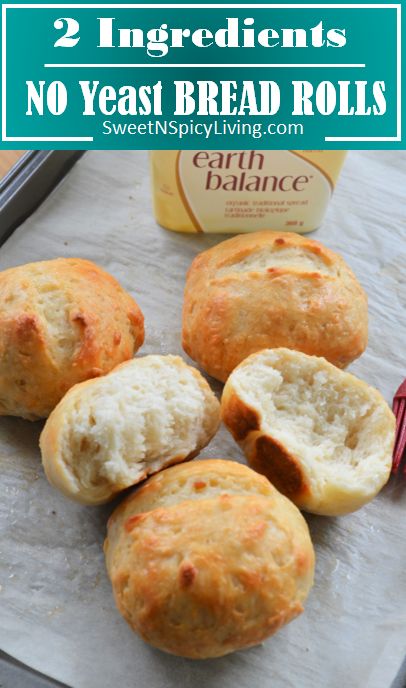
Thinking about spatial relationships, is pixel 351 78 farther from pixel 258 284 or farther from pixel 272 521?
pixel 272 521

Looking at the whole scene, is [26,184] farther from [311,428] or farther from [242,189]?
[311,428]

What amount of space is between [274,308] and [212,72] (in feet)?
2.26

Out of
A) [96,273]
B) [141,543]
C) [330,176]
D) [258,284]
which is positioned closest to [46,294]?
[96,273]

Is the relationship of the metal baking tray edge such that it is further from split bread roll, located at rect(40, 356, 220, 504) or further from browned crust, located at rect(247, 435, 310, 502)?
browned crust, located at rect(247, 435, 310, 502)

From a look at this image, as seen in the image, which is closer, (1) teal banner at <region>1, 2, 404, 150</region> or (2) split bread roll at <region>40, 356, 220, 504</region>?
(2) split bread roll at <region>40, 356, 220, 504</region>

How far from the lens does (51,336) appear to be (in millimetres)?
1820

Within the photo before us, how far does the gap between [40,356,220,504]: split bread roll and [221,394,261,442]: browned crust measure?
3 centimetres

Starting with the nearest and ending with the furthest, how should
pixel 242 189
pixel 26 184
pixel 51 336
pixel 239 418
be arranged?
pixel 239 418 < pixel 51 336 < pixel 242 189 < pixel 26 184

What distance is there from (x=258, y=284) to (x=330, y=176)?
1.68ft

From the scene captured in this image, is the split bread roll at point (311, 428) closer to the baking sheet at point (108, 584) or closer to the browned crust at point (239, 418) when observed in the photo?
the browned crust at point (239, 418)

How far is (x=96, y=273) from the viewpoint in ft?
6.59

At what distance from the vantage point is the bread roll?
191 centimetres

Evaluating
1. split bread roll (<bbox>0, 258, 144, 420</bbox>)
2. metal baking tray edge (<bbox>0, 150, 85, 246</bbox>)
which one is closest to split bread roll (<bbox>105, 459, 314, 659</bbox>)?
split bread roll (<bbox>0, 258, 144, 420</bbox>)

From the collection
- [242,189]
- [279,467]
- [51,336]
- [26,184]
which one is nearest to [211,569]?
[279,467]
